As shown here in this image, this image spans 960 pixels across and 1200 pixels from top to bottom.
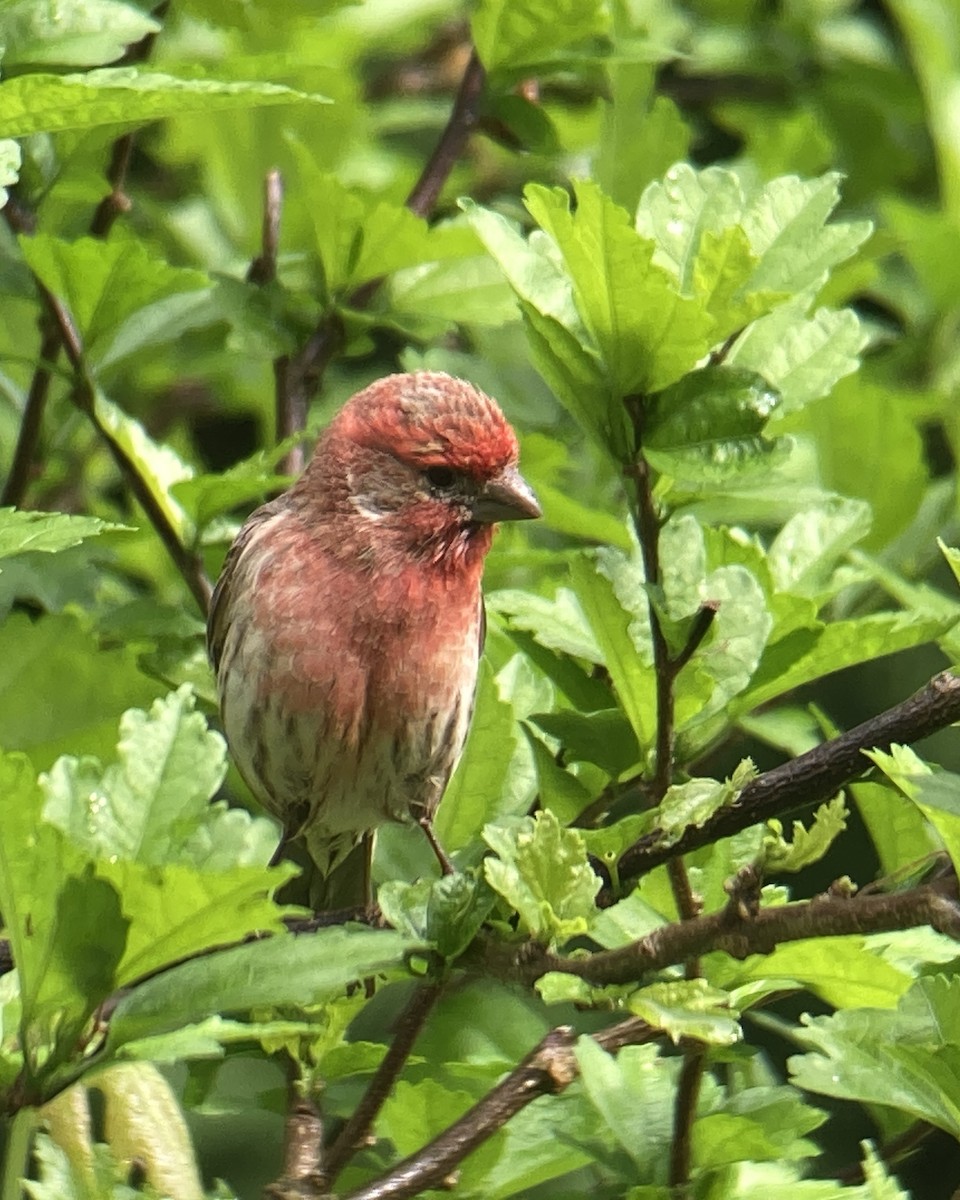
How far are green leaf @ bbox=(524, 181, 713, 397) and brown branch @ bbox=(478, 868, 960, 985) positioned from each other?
62cm

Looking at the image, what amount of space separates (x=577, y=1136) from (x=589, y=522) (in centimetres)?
114

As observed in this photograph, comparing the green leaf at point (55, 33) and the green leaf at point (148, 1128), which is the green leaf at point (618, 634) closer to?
the green leaf at point (148, 1128)

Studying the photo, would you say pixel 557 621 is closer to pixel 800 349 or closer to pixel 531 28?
pixel 800 349

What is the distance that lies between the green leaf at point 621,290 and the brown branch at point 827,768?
471 mm

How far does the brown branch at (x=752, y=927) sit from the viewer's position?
196 cm

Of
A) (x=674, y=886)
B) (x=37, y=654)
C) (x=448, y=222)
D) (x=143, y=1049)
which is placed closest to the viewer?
Answer: (x=143, y=1049)

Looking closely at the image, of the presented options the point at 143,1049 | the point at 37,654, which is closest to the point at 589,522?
the point at 37,654

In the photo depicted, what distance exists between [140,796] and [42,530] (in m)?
0.32

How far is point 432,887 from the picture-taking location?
91.0 inches

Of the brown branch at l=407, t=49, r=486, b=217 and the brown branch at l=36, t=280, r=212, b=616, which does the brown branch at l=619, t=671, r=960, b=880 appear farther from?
the brown branch at l=407, t=49, r=486, b=217

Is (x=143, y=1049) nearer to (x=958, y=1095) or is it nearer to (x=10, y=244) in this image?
(x=958, y=1095)

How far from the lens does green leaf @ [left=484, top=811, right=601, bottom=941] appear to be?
2213 mm

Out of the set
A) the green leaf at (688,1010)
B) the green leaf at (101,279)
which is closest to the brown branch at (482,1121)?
the green leaf at (688,1010)

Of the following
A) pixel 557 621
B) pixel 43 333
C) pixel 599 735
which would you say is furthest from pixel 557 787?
pixel 43 333
